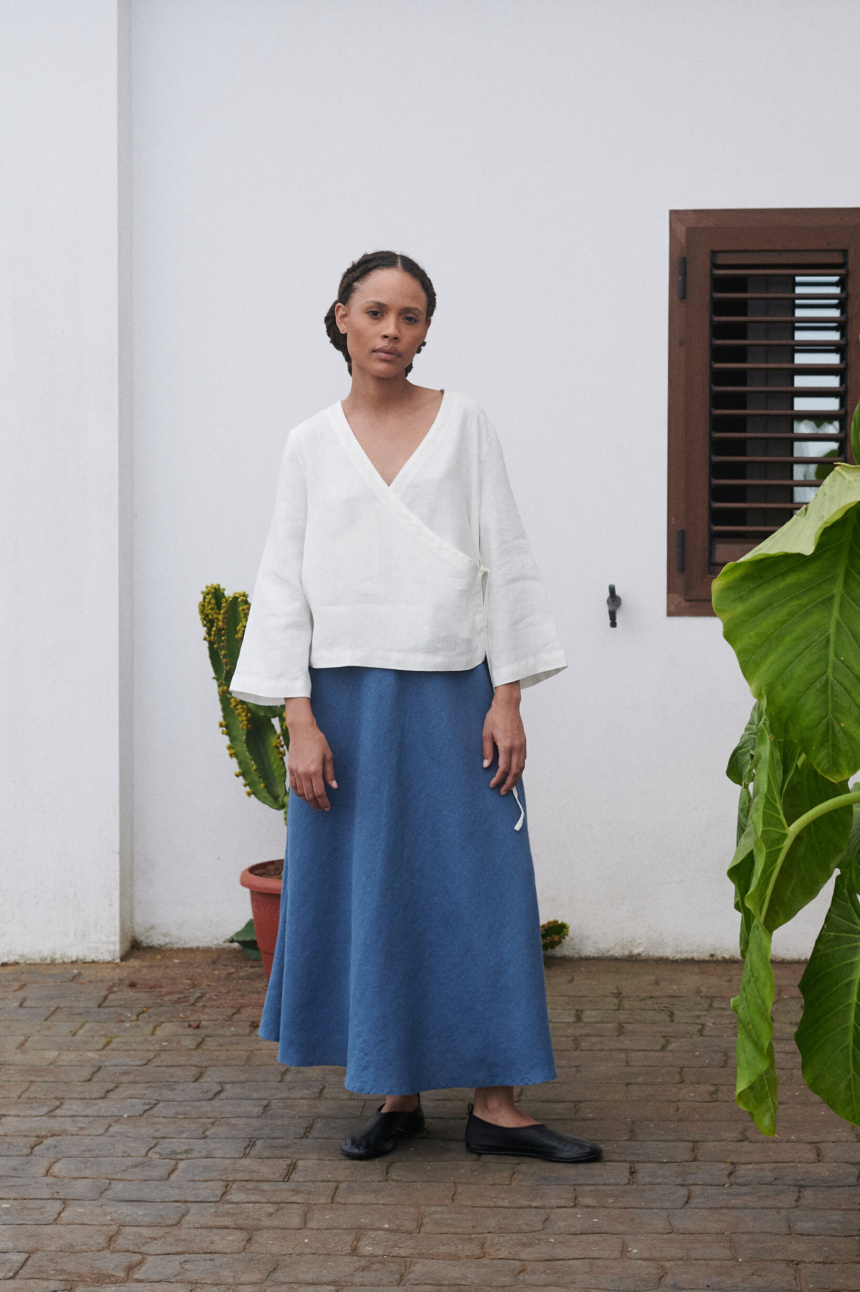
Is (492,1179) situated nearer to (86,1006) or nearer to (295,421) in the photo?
(86,1006)

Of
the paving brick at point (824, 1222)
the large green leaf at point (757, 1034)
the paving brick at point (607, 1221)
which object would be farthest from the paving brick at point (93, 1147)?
the large green leaf at point (757, 1034)

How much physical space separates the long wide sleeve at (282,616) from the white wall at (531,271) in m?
1.60

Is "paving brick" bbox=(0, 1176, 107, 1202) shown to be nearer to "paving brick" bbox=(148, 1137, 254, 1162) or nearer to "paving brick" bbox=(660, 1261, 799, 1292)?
"paving brick" bbox=(148, 1137, 254, 1162)

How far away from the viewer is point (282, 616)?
110 inches

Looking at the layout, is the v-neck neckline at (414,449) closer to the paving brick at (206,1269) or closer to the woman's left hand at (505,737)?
the woman's left hand at (505,737)

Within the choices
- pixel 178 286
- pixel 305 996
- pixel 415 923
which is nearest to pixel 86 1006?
pixel 305 996

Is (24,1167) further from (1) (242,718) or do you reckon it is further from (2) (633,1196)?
(1) (242,718)

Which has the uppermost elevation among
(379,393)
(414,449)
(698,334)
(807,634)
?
(698,334)

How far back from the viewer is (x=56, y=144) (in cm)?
423

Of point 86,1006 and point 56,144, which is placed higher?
point 56,144

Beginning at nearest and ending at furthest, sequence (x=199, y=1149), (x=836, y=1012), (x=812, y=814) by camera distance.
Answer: (x=812, y=814), (x=836, y=1012), (x=199, y=1149)

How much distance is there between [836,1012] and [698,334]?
8.56 ft

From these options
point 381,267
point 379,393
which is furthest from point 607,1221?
point 381,267

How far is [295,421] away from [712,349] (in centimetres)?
139
